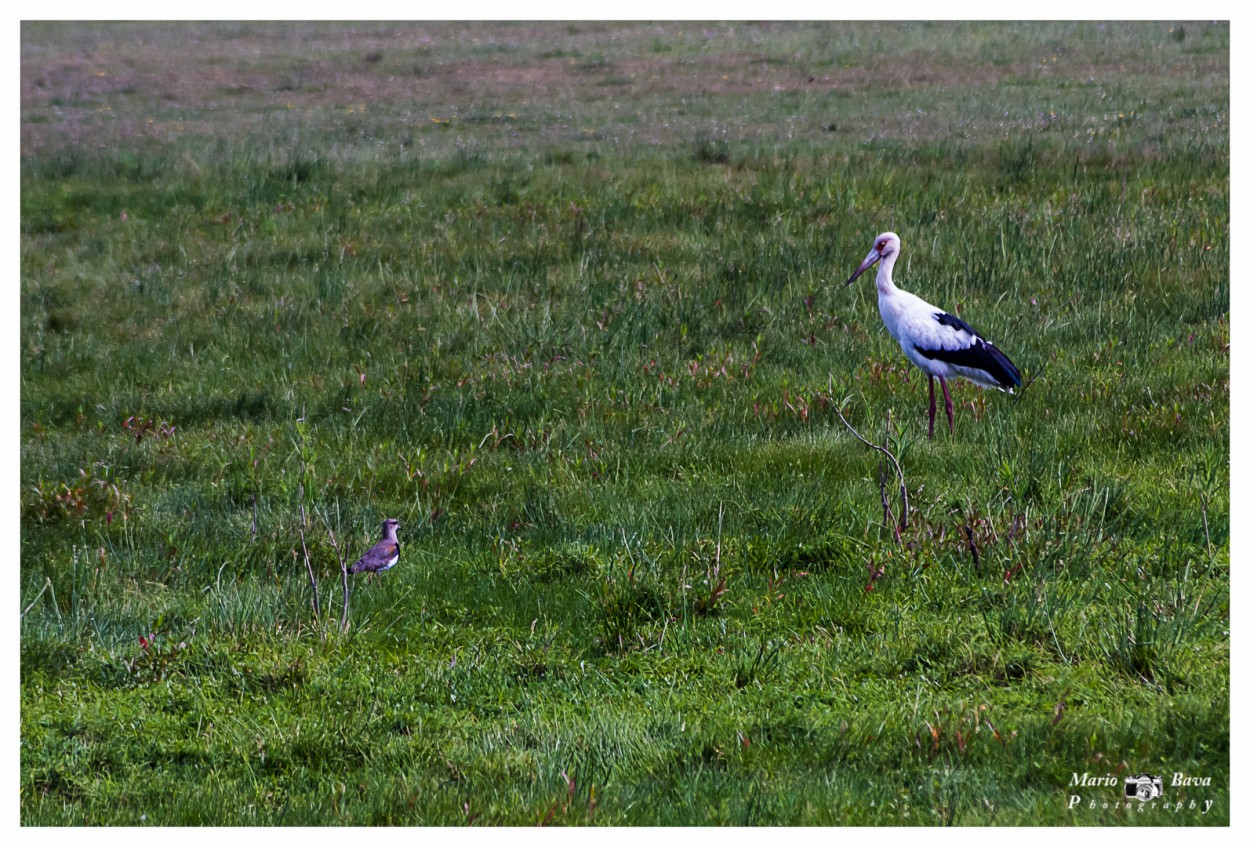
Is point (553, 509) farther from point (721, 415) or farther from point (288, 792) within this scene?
point (288, 792)

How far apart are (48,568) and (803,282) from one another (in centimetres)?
585

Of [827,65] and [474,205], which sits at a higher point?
[827,65]

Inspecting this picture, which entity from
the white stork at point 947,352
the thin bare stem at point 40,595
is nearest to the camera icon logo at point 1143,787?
the white stork at point 947,352

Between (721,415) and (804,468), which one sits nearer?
(804,468)

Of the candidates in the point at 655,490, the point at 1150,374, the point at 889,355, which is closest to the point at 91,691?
the point at 655,490

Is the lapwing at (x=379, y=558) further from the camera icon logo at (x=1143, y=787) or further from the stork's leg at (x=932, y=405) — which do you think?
the camera icon logo at (x=1143, y=787)

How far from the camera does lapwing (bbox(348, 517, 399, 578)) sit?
543 cm

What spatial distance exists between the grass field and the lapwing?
88 millimetres

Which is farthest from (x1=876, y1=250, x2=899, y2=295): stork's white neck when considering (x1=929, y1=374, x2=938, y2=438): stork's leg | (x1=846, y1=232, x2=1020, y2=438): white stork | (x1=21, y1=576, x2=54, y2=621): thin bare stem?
(x1=21, y1=576, x2=54, y2=621): thin bare stem

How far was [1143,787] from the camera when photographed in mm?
3727

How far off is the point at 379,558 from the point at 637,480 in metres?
1.61

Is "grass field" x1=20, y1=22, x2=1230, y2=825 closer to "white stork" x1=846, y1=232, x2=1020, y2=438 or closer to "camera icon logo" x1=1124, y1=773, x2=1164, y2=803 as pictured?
"camera icon logo" x1=1124, y1=773, x2=1164, y2=803

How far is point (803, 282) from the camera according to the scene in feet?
30.1

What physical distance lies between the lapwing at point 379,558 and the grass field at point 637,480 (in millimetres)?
88
